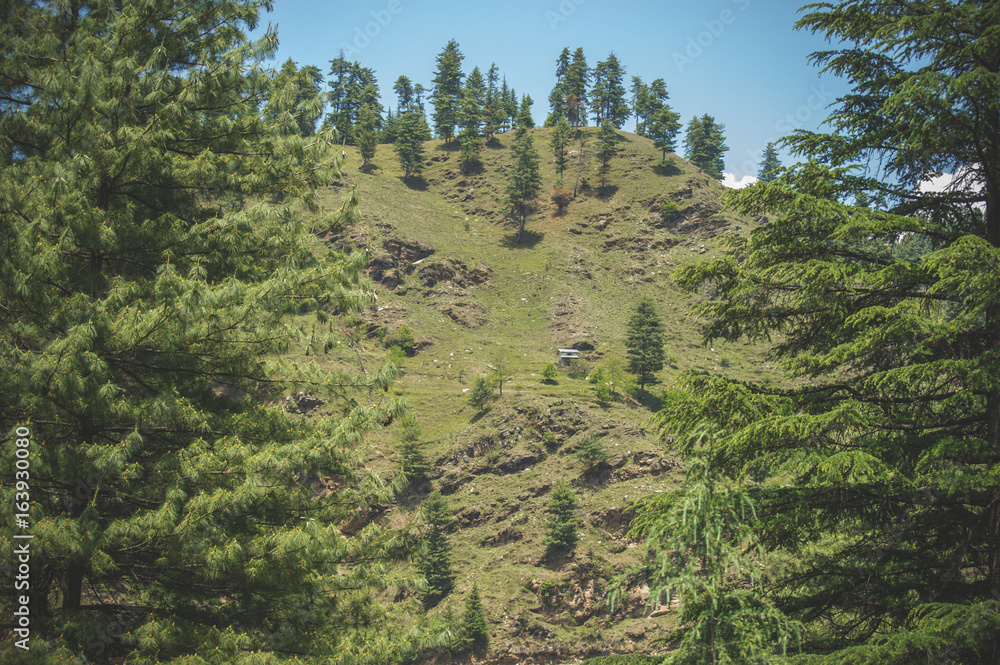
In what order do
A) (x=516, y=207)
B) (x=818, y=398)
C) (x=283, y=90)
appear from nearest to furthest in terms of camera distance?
1. (x=818, y=398)
2. (x=283, y=90)
3. (x=516, y=207)

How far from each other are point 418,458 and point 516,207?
5694 centimetres

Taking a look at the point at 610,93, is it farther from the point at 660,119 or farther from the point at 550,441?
→ the point at 550,441

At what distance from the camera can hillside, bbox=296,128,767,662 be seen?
3722 cm

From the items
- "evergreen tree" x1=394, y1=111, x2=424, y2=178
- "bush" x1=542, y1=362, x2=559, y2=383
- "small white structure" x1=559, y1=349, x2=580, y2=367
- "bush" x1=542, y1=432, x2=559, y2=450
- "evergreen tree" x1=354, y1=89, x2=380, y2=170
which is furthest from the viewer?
"evergreen tree" x1=394, y1=111, x2=424, y2=178

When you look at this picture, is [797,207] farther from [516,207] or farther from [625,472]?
[516,207]

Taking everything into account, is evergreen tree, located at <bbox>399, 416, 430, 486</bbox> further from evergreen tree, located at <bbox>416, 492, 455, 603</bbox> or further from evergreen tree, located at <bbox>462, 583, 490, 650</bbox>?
evergreen tree, located at <bbox>462, 583, 490, 650</bbox>

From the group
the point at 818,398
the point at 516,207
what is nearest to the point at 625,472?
the point at 818,398

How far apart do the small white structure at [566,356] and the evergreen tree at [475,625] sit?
3016 cm

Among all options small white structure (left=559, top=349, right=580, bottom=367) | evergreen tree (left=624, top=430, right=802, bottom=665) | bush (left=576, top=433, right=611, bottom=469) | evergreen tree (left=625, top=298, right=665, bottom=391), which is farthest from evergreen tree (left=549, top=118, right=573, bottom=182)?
evergreen tree (left=624, top=430, right=802, bottom=665)

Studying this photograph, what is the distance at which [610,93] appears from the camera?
4331 inches

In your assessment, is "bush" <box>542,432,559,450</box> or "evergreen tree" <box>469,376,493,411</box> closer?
"bush" <box>542,432,559,450</box>

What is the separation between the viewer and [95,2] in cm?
788

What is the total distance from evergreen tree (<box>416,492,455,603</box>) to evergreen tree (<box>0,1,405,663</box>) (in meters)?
30.1

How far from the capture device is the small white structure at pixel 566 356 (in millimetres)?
60188
